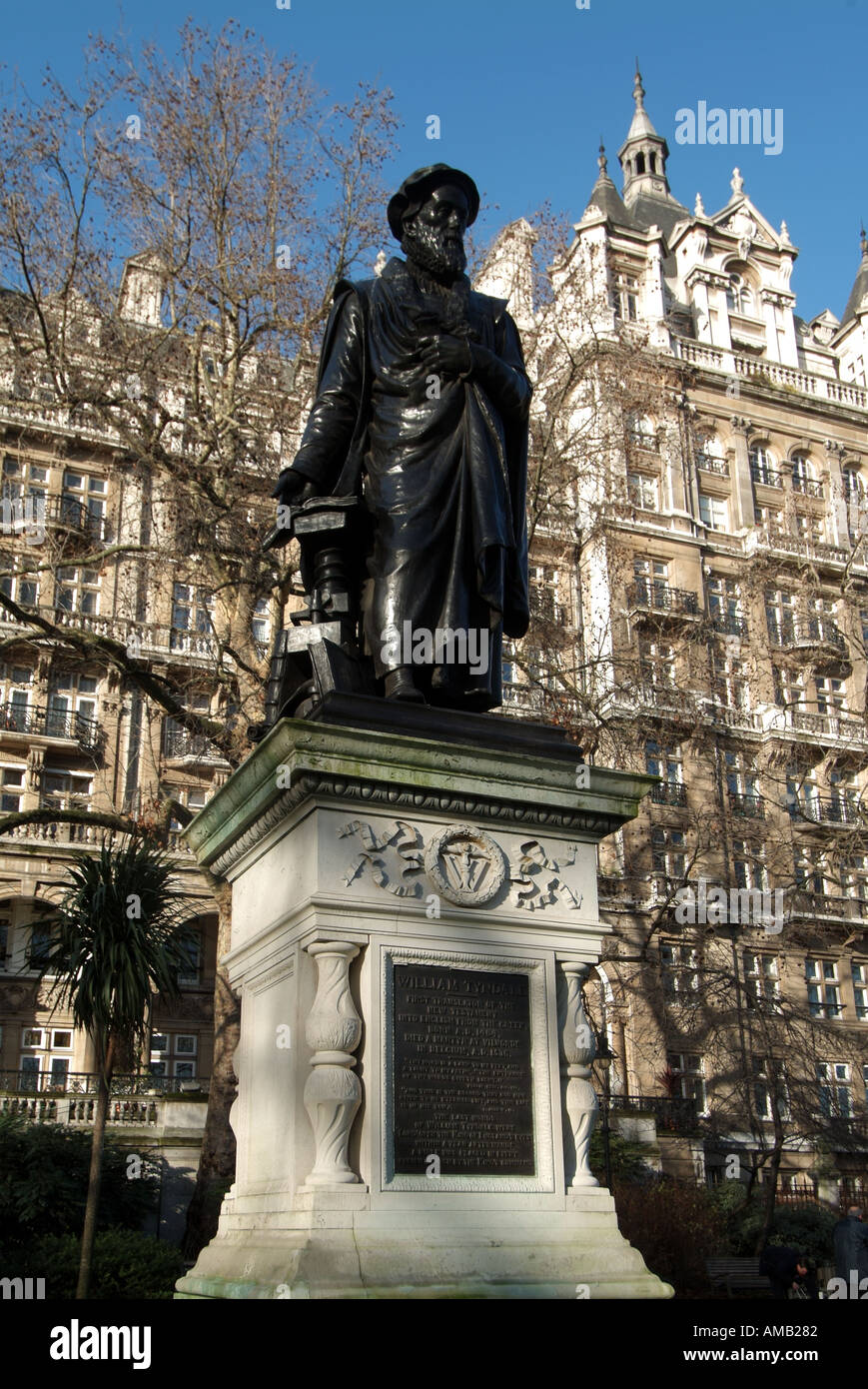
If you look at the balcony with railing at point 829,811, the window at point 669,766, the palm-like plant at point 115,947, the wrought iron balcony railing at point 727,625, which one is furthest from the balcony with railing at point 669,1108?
the palm-like plant at point 115,947

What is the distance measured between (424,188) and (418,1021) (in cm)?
492

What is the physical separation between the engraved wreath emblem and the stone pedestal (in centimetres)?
1

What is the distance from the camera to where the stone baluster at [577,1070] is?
6055mm

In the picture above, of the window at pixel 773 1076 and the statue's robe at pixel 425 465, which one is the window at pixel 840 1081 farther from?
the statue's robe at pixel 425 465

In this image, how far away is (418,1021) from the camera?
583 centimetres

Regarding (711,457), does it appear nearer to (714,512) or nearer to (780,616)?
(714,512)

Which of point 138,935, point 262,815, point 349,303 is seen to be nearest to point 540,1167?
point 262,815

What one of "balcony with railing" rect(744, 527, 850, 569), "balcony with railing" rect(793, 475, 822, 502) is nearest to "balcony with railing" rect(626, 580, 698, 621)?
"balcony with railing" rect(744, 527, 850, 569)

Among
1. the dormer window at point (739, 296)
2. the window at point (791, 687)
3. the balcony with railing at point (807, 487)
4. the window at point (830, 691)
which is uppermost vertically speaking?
the dormer window at point (739, 296)

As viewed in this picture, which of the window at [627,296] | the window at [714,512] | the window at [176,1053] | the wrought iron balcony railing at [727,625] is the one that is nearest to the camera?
the wrought iron balcony railing at [727,625]

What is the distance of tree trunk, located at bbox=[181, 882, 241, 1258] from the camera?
20250mm

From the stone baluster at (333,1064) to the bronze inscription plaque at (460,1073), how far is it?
278mm

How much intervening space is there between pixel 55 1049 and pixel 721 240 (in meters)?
44.1

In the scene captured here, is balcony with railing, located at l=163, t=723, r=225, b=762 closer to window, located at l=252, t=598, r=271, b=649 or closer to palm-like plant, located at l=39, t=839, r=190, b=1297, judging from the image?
window, located at l=252, t=598, r=271, b=649
